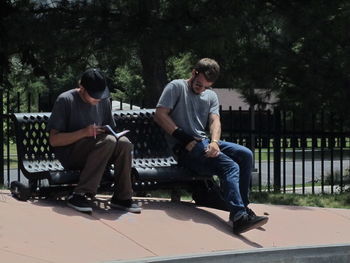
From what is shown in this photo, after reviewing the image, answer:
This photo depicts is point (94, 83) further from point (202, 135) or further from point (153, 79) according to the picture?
point (153, 79)

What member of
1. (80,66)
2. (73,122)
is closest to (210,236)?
(73,122)

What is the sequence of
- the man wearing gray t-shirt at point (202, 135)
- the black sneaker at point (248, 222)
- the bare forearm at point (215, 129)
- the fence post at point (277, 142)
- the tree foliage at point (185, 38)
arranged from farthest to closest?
the fence post at point (277, 142) → the tree foliage at point (185, 38) → the bare forearm at point (215, 129) → the man wearing gray t-shirt at point (202, 135) → the black sneaker at point (248, 222)

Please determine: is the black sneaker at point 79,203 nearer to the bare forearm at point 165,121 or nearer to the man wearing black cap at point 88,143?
the man wearing black cap at point 88,143

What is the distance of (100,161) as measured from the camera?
19.1 ft

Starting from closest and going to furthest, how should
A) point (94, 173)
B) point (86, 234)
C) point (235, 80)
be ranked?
point (86, 234) < point (94, 173) < point (235, 80)

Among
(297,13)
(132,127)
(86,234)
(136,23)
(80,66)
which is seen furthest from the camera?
(80,66)

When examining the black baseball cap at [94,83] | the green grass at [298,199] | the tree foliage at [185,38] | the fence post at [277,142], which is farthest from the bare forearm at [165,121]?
the fence post at [277,142]

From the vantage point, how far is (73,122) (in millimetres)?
6027

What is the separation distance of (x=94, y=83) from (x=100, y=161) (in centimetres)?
67

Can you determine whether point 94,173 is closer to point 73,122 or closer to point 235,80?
point 73,122

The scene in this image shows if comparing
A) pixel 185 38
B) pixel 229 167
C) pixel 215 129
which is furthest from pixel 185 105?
pixel 185 38

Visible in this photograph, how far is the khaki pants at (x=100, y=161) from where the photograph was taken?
19.1 feet

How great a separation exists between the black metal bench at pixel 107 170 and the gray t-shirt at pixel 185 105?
0.41m

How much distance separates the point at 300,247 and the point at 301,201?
325 centimetres
